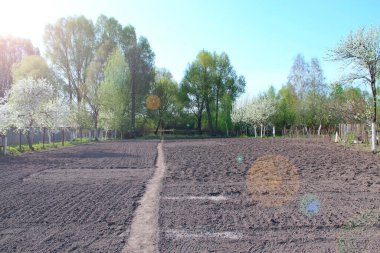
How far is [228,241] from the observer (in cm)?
514

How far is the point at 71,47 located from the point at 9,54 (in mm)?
9869

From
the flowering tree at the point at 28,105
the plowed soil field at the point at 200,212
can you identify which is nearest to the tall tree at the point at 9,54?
the flowering tree at the point at 28,105

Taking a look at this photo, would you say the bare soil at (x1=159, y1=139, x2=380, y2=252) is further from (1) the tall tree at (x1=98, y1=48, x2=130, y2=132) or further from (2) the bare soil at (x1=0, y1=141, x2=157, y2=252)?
(1) the tall tree at (x1=98, y1=48, x2=130, y2=132)

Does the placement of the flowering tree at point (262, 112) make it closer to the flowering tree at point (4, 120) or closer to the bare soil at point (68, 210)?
the flowering tree at point (4, 120)

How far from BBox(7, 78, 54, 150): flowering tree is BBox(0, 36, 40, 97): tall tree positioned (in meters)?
24.0

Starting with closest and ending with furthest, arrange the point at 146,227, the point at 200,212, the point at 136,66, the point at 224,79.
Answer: the point at 146,227 < the point at 200,212 < the point at 136,66 < the point at 224,79

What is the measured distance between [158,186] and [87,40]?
141 feet

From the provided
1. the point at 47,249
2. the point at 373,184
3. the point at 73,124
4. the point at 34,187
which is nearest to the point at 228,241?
the point at 47,249

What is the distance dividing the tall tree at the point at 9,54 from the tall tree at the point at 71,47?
644cm

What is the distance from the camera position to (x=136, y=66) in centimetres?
5328

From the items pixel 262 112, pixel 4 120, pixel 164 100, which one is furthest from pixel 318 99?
pixel 4 120

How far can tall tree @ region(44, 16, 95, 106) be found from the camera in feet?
156

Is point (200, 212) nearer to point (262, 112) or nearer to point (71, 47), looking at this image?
point (71, 47)

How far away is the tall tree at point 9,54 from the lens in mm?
49309
